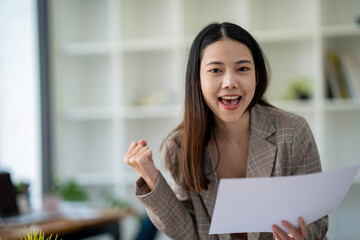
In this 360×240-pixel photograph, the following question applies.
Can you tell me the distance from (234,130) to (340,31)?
2.02 meters

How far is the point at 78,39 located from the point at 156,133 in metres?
1.06

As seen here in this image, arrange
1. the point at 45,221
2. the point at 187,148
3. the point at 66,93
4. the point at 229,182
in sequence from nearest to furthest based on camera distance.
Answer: the point at 229,182 → the point at 187,148 → the point at 45,221 → the point at 66,93

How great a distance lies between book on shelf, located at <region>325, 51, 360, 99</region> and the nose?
2.20 m

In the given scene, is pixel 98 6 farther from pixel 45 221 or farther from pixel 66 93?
pixel 45 221

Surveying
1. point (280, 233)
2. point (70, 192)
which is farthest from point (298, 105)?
point (280, 233)

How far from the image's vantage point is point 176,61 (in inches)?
140

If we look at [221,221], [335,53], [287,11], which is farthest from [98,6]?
[221,221]

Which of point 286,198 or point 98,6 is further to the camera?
point 98,6

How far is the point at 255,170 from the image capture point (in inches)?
59.7

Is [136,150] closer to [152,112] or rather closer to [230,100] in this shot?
[230,100]

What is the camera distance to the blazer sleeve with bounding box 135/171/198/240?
1.41m

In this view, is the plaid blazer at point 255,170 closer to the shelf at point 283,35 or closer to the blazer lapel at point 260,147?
the blazer lapel at point 260,147

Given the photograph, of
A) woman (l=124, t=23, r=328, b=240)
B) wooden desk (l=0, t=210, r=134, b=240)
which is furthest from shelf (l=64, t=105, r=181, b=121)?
woman (l=124, t=23, r=328, b=240)

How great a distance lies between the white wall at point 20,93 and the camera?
3.44m
